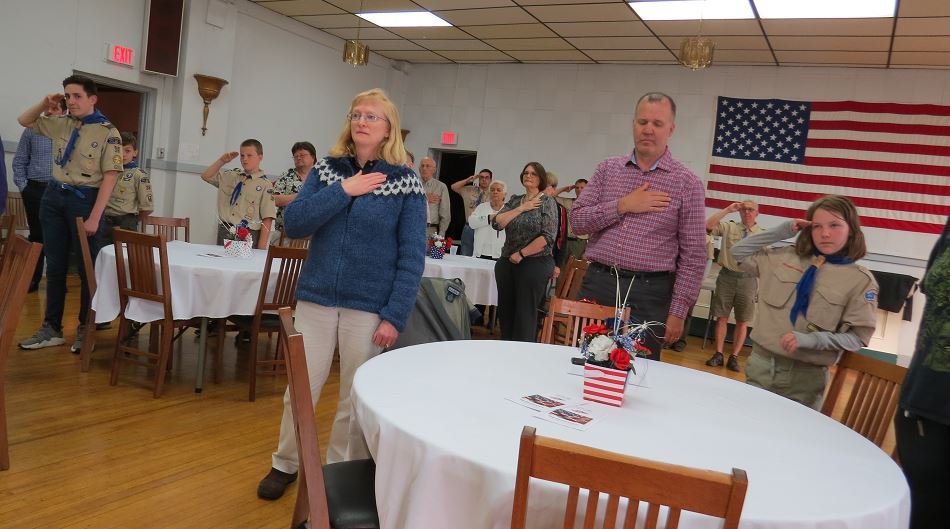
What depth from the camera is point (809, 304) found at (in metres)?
2.43

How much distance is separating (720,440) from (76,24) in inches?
268

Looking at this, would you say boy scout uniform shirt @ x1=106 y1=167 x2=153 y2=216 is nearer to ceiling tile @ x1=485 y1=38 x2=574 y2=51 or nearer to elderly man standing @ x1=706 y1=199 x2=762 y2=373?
ceiling tile @ x1=485 y1=38 x2=574 y2=51

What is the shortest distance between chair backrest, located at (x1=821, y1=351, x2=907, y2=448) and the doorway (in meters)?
7.96

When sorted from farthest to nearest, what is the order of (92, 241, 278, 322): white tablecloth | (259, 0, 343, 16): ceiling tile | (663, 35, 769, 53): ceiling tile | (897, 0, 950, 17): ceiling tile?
1. (259, 0, 343, 16): ceiling tile
2. (663, 35, 769, 53): ceiling tile
3. (897, 0, 950, 17): ceiling tile
4. (92, 241, 278, 322): white tablecloth

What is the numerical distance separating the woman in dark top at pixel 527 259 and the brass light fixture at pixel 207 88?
3995mm

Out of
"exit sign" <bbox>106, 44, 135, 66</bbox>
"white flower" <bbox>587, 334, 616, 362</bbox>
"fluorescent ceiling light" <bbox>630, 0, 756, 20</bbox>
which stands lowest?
"white flower" <bbox>587, 334, 616, 362</bbox>

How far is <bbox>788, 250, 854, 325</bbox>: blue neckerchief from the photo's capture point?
7.99ft

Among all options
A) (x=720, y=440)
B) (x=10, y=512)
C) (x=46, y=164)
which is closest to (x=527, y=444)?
(x=720, y=440)

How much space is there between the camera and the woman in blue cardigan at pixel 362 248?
2.23 m

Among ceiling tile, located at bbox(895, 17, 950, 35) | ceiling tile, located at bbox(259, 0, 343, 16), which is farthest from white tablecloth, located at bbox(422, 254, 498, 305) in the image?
ceiling tile, located at bbox(895, 17, 950, 35)

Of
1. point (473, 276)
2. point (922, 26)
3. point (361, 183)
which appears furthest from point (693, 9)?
point (361, 183)

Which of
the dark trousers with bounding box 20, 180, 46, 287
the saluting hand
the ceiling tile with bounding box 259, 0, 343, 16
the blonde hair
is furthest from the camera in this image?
the ceiling tile with bounding box 259, 0, 343, 16

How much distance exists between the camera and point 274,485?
8.16ft

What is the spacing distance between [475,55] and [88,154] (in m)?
5.61
